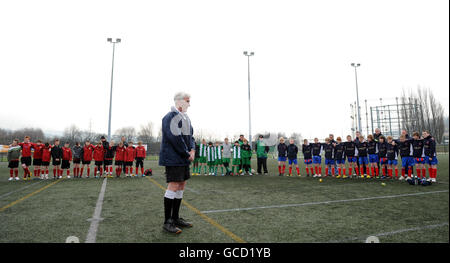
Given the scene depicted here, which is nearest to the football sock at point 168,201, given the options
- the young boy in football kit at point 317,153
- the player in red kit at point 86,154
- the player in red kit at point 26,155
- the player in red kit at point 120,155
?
the young boy in football kit at point 317,153

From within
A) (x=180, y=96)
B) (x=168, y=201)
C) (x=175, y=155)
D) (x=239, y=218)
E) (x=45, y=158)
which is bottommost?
(x=239, y=218)

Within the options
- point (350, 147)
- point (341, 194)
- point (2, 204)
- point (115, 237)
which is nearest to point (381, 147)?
point (350, 147)

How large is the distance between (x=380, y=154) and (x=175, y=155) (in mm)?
11098

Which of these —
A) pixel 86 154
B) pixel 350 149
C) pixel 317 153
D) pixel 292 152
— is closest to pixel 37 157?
pixel 86 154

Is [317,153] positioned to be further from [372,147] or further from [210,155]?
[210,155]

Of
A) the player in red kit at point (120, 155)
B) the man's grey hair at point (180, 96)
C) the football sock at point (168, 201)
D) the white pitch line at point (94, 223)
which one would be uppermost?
the man's grey hair at point (180, 96)

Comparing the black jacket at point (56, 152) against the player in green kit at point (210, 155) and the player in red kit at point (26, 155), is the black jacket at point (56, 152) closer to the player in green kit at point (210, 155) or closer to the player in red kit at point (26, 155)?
the player in red kit at point (26, 155)

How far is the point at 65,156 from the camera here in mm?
12492

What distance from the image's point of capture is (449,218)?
164 inches

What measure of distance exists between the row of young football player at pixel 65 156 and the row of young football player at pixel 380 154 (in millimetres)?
8678

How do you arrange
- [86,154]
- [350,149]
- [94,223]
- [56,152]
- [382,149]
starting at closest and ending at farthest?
1. [94,223]
2. [382,149]
3. [350,149]
4. [56,152]
5. [86,154]

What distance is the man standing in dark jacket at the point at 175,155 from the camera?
3.56 metres
